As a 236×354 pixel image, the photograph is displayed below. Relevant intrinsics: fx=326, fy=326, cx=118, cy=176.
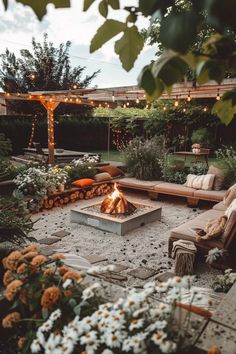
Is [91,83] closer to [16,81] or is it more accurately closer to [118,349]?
[16,81]

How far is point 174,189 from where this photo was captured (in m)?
8.20

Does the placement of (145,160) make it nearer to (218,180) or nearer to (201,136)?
(218,180)

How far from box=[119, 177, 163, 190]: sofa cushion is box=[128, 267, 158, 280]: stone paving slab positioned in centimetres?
401

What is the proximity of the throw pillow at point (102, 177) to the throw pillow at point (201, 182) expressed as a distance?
2.20 meters

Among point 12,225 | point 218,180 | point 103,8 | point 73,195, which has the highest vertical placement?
point 103,8

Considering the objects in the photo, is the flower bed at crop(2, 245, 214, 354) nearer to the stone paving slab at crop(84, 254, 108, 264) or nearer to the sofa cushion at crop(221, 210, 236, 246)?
the stone paving slab at crop(84, 254, 108, 264)

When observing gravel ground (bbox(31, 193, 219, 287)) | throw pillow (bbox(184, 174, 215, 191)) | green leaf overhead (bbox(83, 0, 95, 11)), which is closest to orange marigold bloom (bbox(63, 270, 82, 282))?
green leaf overhead (bbox(83, 0, 95, 11))

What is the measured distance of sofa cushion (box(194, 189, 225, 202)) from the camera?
7.50 meters

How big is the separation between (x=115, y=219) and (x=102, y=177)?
10.2 ft

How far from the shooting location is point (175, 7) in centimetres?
67

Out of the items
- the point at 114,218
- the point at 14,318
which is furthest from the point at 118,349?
the point at 114,218

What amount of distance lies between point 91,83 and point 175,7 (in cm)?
2001

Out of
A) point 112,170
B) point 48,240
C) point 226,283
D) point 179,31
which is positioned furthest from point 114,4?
point 112,170

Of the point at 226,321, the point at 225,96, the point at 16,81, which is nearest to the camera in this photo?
the point at 225,96
